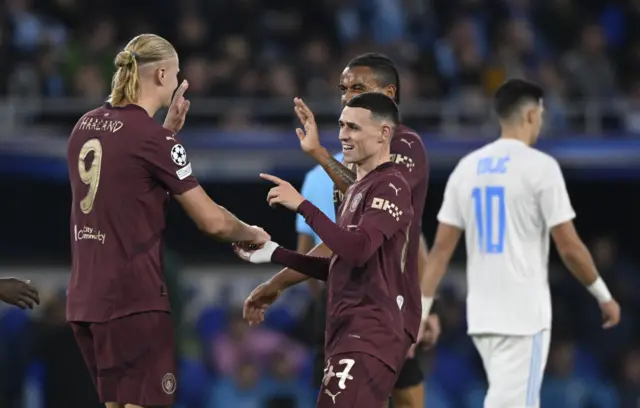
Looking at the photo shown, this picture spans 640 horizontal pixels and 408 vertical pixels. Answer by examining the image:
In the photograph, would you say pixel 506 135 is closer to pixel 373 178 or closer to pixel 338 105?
pixel 373 178

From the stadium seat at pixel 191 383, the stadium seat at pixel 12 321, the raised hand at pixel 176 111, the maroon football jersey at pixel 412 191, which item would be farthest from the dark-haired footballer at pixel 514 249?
the stadium seat at pixel 12 321

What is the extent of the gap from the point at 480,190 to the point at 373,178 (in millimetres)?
2195

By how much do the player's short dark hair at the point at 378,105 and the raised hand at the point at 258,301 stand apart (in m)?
1.05

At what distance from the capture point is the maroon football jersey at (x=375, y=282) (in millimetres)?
6211

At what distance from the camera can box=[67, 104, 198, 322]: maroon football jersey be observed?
20.5 ft

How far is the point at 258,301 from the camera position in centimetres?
689

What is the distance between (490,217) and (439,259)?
0.41m

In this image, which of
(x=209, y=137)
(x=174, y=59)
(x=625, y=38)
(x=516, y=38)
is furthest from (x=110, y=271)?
(x=625, y=38)

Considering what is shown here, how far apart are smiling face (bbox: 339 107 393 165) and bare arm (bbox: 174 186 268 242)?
1.96ft

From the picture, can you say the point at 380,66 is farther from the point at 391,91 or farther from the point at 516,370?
the point at 516,370

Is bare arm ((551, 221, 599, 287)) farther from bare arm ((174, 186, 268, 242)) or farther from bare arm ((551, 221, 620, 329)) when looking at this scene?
bare arm ((174, 186, 268, 242))

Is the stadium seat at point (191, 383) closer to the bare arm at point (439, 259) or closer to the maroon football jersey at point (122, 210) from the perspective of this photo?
the bare arm at point (439, 259)

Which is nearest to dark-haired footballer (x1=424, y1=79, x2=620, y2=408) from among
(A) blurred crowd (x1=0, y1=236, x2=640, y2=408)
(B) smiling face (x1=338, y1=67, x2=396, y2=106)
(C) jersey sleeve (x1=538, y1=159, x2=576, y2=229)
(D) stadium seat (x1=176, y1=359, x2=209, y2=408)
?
(C) jersey sleeve (x1=538, y1=159, x2=576, y2=229)

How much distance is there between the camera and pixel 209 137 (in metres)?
14.4
